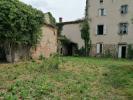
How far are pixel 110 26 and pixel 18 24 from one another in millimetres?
24054

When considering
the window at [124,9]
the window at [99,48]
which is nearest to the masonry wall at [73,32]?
the window at [99,48]

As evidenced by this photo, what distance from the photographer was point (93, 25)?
4425cm

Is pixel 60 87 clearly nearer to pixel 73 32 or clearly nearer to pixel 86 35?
pixel 86 35

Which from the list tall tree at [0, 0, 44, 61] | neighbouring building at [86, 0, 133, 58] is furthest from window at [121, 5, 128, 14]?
tall tree at [0, 0, 44, 61]

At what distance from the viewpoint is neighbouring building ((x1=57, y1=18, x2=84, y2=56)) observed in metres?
45.4

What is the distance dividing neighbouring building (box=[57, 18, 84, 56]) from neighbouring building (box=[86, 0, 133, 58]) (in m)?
2.30

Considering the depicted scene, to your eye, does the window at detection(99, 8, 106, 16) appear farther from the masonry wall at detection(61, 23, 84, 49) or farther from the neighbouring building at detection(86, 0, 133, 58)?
the masonry wall at detection(61, 23, 84, 49)

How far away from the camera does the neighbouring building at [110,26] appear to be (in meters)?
40.9

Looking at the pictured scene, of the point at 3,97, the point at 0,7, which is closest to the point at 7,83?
the point at 3,97

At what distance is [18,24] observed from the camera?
2031 cm

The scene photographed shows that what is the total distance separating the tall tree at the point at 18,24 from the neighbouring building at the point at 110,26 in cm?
2025

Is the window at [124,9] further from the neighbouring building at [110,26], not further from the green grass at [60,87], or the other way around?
the green grass at [60,87]

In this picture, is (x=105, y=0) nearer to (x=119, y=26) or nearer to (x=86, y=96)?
(x=119, y=26)

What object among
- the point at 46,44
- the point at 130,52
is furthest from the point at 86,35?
the point at 46,44
